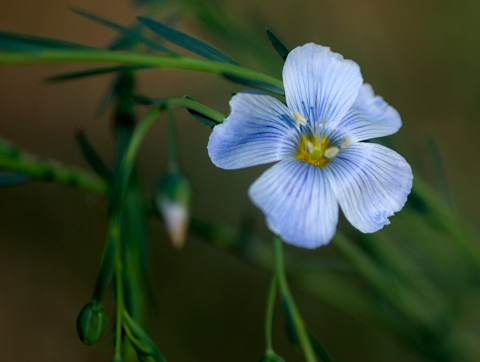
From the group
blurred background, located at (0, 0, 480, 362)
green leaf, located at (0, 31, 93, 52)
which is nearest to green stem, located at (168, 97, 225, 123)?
green leaf, located at (0, 31, 93, 52)

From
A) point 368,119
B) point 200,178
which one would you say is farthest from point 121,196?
point 200,178

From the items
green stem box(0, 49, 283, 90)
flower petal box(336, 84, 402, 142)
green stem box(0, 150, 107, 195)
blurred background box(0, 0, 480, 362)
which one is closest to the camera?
green stem box(0, 49, 283, 90)

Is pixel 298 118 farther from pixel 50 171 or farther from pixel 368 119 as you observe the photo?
pixel 50 171

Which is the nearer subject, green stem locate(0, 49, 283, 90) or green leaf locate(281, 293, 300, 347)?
green stem locate(0, 49, 283, 90)

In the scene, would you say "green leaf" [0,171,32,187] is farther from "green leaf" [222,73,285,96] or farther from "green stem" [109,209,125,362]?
"green leaf" [222,73,285,96]

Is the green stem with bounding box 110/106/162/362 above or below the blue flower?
below

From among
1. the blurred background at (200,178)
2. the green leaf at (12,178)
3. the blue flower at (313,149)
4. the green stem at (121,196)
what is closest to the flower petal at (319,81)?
the blue flower at (313,149)

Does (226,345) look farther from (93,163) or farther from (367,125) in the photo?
(367,125)
